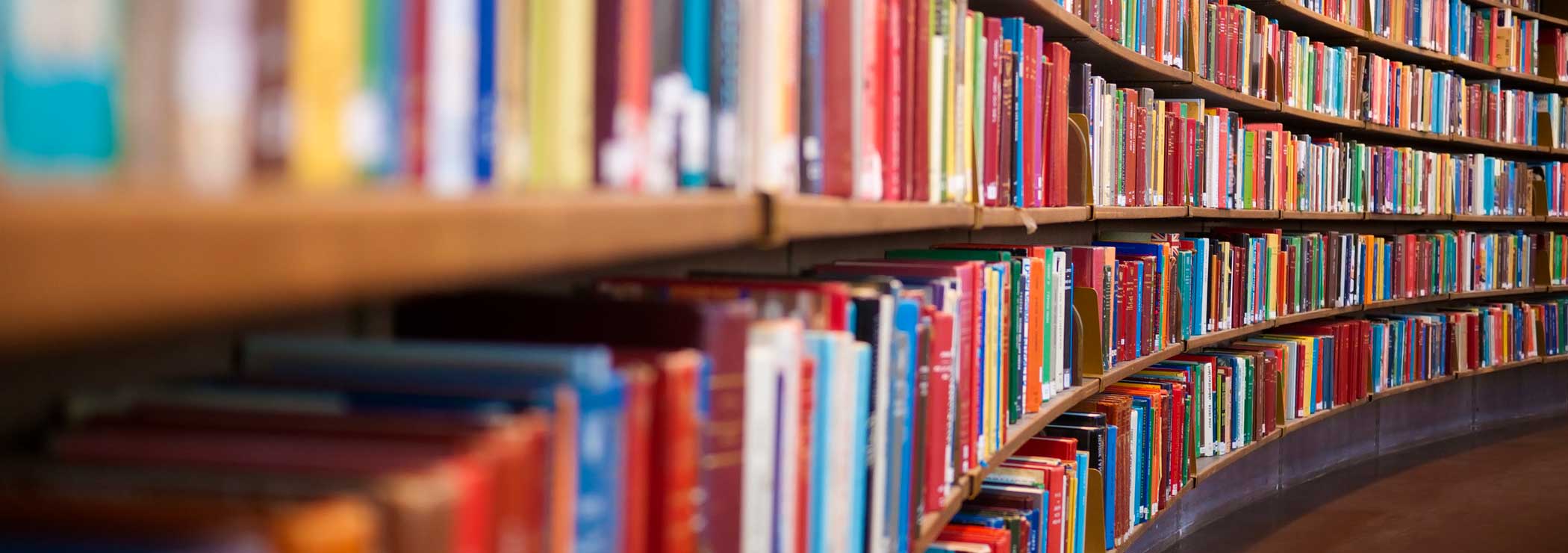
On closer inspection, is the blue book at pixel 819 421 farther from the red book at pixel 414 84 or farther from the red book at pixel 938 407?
the red book at pixel 414 84

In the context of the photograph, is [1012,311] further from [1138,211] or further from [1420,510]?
[1420,510]

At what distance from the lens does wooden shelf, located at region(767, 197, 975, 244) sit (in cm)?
105

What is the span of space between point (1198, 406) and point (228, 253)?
338 cm

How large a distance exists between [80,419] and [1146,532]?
11.0 ft

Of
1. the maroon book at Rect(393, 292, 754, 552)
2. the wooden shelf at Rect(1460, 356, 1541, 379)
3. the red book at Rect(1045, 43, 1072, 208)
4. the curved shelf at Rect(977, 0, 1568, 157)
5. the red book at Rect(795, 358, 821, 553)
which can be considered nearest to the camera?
the maroon book at Rect(393, 292, 754, 552)

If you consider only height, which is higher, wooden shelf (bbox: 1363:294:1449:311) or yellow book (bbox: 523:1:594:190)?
yellow book (bbox: 523:1:594:190)

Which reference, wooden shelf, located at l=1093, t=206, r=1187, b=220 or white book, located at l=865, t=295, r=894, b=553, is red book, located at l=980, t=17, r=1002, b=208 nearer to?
white book, located at l=865, t=295, r=894, b=553

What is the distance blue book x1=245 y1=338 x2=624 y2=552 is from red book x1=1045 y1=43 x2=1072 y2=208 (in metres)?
1.58

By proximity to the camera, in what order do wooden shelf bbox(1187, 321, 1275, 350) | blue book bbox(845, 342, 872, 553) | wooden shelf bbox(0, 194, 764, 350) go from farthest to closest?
wooden shelf bbox(1187, 321, 1275, 350), blue book bbox(845, 342, 872, 553), wooden shelf bbox(0, 194, 764, 350)

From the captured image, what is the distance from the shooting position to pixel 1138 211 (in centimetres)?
299

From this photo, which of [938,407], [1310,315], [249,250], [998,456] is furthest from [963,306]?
[1310,315]

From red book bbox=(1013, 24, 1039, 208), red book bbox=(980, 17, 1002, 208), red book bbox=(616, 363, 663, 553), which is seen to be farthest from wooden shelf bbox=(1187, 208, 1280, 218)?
red book bbox=(616, 363, 663, 553)

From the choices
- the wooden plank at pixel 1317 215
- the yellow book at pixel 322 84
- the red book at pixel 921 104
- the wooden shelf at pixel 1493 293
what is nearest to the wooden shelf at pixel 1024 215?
the red book at pixel 921 104

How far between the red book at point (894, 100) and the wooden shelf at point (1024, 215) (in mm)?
343
